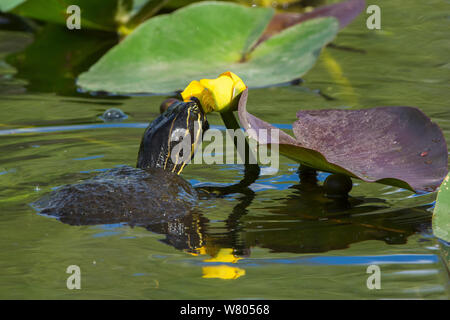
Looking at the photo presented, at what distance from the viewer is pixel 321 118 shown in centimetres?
218

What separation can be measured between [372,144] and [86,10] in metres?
2.25

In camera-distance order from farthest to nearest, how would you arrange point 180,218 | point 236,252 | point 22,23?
point 22,23 < point 180,218 < point 236,252

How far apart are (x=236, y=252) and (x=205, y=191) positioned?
0.47 m

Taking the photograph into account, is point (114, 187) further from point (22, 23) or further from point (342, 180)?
point (22, 23)

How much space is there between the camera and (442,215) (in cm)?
175

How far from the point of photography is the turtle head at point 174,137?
216 cm

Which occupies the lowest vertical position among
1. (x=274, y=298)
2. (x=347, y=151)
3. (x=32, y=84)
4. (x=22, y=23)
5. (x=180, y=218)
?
(x=274, y=298)

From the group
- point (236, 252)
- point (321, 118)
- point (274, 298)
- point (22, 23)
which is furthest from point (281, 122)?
point (22, 23)

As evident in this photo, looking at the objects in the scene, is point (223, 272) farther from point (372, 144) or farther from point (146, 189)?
point (372, 144)
